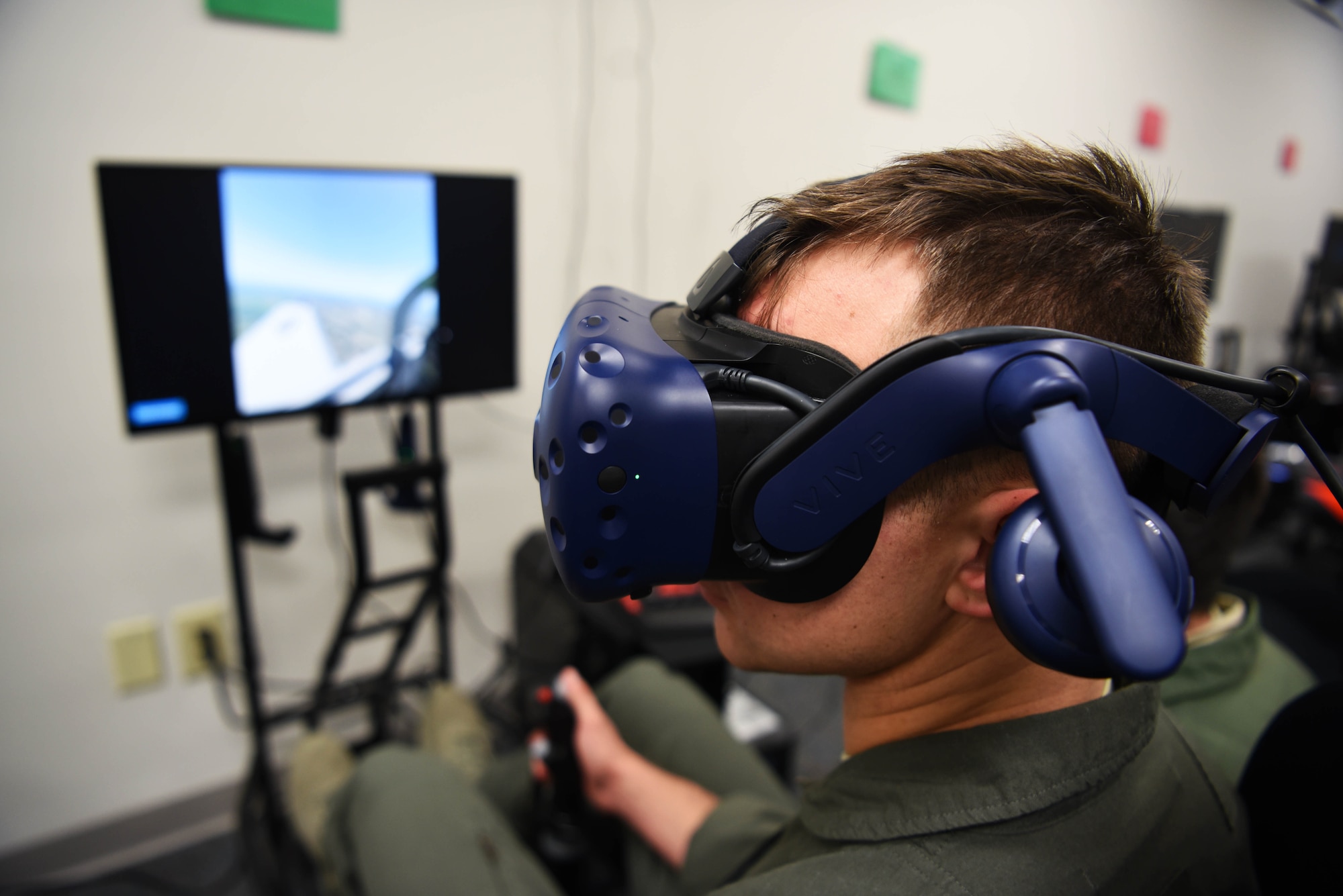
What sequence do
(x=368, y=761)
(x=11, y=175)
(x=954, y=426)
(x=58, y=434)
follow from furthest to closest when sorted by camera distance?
(x=58, y=434) → (x=11, y=175) → (x=368, y=761) → (x=954, y=426)

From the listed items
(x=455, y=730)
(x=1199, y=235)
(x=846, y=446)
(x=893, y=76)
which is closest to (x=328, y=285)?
(x=455, y=730)

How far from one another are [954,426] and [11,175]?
4.81 feet

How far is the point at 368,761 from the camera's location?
3.32 feet

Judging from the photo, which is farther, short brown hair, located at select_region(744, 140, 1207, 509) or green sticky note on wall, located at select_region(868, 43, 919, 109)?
green sticky note on wall, located at select_region(868, 43, 919, 109)

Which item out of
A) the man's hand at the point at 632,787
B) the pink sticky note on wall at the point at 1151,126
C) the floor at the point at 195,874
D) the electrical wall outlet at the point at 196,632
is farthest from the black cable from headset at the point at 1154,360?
the pink sticky note on wall at the point at 1151,126

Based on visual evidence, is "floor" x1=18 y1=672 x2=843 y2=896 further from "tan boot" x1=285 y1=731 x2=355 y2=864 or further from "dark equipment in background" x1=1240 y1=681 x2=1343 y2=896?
"dark equipment in background" x1=1240 y1=681 x2=1343 y2=896

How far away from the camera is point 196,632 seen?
58.1 inches

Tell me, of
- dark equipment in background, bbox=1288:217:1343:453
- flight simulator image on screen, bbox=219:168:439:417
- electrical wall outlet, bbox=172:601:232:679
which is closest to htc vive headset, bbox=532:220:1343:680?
flight simulator image on screen, bbox=219:168:439:417

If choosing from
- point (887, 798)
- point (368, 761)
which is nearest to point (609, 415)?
point (887, 798)

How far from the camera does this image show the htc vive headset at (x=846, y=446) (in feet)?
1.26

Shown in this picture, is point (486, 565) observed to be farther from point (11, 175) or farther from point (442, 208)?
point (11, 175)

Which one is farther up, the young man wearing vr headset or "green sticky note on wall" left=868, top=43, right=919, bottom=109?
"green sticky note on wall" left=868, top=43, right=919, bottom=109

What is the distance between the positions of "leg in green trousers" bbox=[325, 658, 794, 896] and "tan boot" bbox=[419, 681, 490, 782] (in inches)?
11.5

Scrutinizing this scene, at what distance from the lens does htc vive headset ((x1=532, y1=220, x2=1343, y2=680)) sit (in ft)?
1.26
